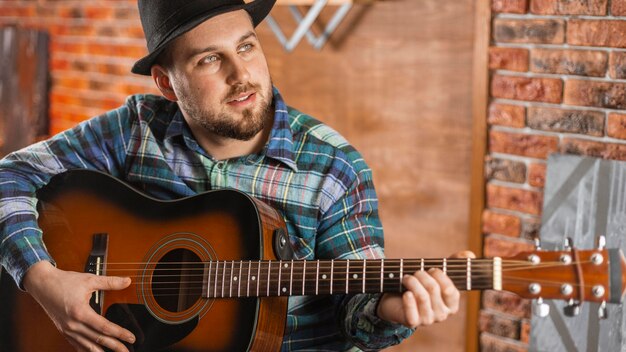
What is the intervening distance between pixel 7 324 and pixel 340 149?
91 cm

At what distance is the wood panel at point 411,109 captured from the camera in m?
2.49

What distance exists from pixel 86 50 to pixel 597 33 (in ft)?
8.69

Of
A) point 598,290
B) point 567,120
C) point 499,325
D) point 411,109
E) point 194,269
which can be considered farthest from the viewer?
point 411,109

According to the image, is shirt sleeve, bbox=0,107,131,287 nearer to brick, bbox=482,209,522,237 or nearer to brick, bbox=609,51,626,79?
brick, bbox=482,209,522,237

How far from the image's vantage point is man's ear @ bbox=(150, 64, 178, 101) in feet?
6.54

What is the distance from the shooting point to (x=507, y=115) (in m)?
2.33

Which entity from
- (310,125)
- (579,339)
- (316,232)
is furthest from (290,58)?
(579,339)

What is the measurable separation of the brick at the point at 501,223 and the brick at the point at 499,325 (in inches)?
10.5

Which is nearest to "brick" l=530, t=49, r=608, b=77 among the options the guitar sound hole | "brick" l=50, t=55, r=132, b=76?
the guitar sound hole

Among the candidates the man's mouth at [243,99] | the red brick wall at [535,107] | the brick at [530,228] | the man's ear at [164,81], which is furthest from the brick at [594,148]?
the man's ear at [164,81]

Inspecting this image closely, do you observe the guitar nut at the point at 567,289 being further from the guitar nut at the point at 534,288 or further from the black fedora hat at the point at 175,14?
the black fedora hat at the point at 175,14

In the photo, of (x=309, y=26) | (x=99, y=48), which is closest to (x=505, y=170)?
(x=309, y=26)

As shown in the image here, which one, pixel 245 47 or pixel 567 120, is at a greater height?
pixel 245 47

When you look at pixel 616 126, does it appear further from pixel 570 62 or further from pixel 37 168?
pixel 37 168
